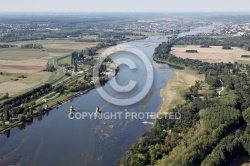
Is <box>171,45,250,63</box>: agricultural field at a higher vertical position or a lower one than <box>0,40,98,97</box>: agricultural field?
higher

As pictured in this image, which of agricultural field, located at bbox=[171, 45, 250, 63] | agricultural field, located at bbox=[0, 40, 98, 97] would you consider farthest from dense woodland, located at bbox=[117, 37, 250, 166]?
agricultural field, located at bbox=[171, 45, 250, 63]

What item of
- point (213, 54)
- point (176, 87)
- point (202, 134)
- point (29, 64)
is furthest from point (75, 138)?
point (213, 54)

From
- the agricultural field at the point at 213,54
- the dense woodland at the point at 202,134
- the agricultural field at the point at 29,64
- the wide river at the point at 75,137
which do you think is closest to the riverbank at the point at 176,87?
the wide river at the point at 75,137

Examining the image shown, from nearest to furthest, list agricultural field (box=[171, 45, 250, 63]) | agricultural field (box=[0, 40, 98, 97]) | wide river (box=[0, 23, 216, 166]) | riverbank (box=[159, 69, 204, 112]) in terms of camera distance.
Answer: wide river (box=[0, 23, 216, 166])
riverbank (box=[159, 69, 204, 112])
agricultural field (box=[0, 40, 98, 97])
agricultural field (box=[171, 45, 250, 63])

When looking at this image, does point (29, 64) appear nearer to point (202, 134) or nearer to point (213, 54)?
point (213, 54)

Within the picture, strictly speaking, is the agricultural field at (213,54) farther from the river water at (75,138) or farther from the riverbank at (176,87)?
the river water at (75,138)

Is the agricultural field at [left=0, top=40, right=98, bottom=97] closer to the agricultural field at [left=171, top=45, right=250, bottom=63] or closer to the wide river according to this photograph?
the wide river

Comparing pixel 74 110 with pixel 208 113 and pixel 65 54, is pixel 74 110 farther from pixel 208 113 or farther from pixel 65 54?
pixel 65 54
